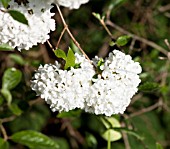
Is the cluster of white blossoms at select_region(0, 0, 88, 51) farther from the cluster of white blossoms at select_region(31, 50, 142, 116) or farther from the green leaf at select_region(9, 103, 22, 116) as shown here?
the green leaf at select_region(9, 103, 22, 116)

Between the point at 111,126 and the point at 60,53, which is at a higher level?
the point at 60,53

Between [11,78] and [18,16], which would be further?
[11,78]

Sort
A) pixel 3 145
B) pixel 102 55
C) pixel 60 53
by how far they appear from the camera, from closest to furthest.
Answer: pixel 60 53 < pixel 3 145 < pixel 102 55

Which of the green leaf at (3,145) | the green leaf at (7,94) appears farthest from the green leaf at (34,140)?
the green leaf at (7,94)

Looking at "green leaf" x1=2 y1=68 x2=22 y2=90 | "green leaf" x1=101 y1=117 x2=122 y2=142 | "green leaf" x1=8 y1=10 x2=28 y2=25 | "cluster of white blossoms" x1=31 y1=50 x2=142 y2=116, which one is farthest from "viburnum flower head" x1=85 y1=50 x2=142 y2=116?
"green leaf" x1=2 y1=68 x2=22 y2=90

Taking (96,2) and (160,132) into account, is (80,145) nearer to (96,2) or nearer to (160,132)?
(160,132)

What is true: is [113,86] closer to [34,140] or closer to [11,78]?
[34,140]

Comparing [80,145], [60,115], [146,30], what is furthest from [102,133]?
[146,30]

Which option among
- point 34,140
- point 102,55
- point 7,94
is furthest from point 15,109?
point 102,55
